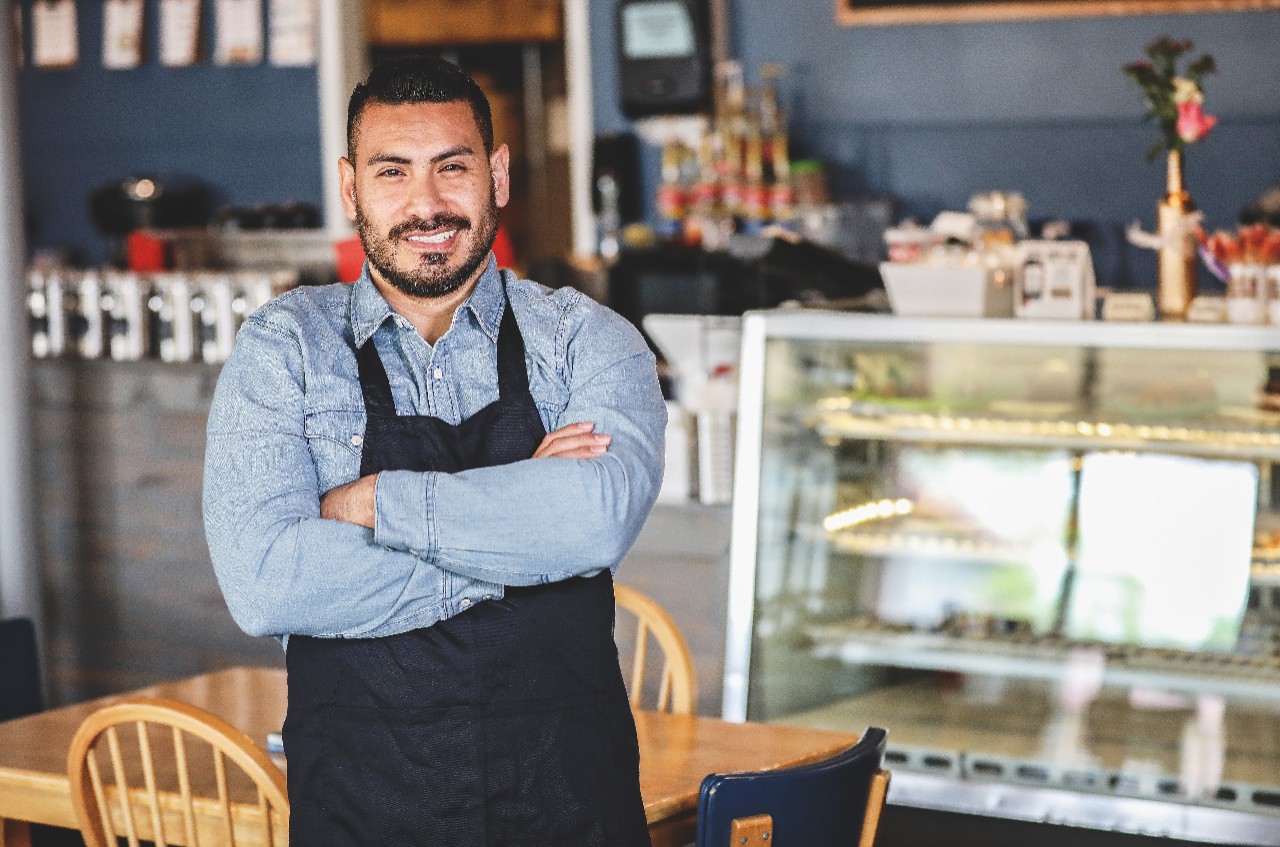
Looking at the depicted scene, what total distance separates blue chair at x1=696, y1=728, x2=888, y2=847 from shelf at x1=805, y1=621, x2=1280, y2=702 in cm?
136

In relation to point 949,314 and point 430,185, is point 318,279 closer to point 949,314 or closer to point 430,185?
point 949,314

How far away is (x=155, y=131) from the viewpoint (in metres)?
7.32

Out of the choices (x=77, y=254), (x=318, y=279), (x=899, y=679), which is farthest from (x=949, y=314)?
(x=77, y=254)

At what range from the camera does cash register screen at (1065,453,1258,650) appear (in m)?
3.30

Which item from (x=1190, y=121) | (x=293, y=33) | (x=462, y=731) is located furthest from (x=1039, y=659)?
(x=293, y=33)

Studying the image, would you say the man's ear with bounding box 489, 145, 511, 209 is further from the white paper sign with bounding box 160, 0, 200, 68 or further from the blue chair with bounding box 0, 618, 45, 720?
the white paper sign with bounding box 160, 0, 200, 68

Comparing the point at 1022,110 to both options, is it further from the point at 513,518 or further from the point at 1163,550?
the point at 513,518

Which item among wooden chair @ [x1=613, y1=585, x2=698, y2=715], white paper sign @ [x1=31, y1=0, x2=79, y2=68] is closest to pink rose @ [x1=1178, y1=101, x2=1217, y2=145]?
wooden chair @ [x1=613, y1=585, x2=698, y2=715]

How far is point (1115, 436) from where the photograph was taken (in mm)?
3316

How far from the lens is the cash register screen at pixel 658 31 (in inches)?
233

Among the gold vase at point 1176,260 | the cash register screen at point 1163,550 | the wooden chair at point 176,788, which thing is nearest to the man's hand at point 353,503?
the wooden chair at point 176,788

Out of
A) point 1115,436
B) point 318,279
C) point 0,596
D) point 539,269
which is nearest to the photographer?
point 1115,436

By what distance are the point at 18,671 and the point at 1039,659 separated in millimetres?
2005

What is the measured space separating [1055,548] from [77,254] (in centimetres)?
545
